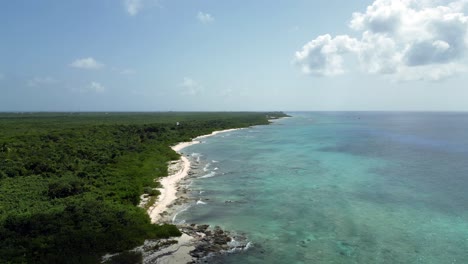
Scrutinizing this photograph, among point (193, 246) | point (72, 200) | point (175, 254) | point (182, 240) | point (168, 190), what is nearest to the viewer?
point (175, 254)

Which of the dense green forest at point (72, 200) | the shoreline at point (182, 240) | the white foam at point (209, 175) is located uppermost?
the dense green forest at point (72, 200)

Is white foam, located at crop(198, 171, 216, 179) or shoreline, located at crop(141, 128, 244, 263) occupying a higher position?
shoreline, located at crop(141, 128, 244, 263)

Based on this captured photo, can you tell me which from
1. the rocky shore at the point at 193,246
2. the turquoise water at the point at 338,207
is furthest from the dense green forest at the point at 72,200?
the turquoise water at the point at 338,207

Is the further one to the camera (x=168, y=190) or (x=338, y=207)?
(x=168, y=190)

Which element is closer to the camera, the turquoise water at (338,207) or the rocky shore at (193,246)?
the rocky shore at (193,246)

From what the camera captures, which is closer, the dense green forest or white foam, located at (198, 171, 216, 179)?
the dense green forest

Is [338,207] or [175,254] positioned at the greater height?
[175,254]

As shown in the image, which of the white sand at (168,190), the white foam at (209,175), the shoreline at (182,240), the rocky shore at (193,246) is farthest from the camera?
the white foam at (209,175)

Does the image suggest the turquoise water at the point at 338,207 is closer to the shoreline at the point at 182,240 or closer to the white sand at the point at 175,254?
the shoreline at the point at 182,240

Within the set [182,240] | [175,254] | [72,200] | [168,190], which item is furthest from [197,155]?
[175,254]

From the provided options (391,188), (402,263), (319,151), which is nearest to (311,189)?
(391,188)

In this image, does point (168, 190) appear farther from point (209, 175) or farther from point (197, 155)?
point (197, 155)

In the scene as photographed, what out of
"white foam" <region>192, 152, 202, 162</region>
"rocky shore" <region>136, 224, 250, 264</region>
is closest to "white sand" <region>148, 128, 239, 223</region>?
"white foam" <region>192, 152, 202, 162</region>

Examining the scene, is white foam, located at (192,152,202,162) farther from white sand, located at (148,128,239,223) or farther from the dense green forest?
the dense green forest
